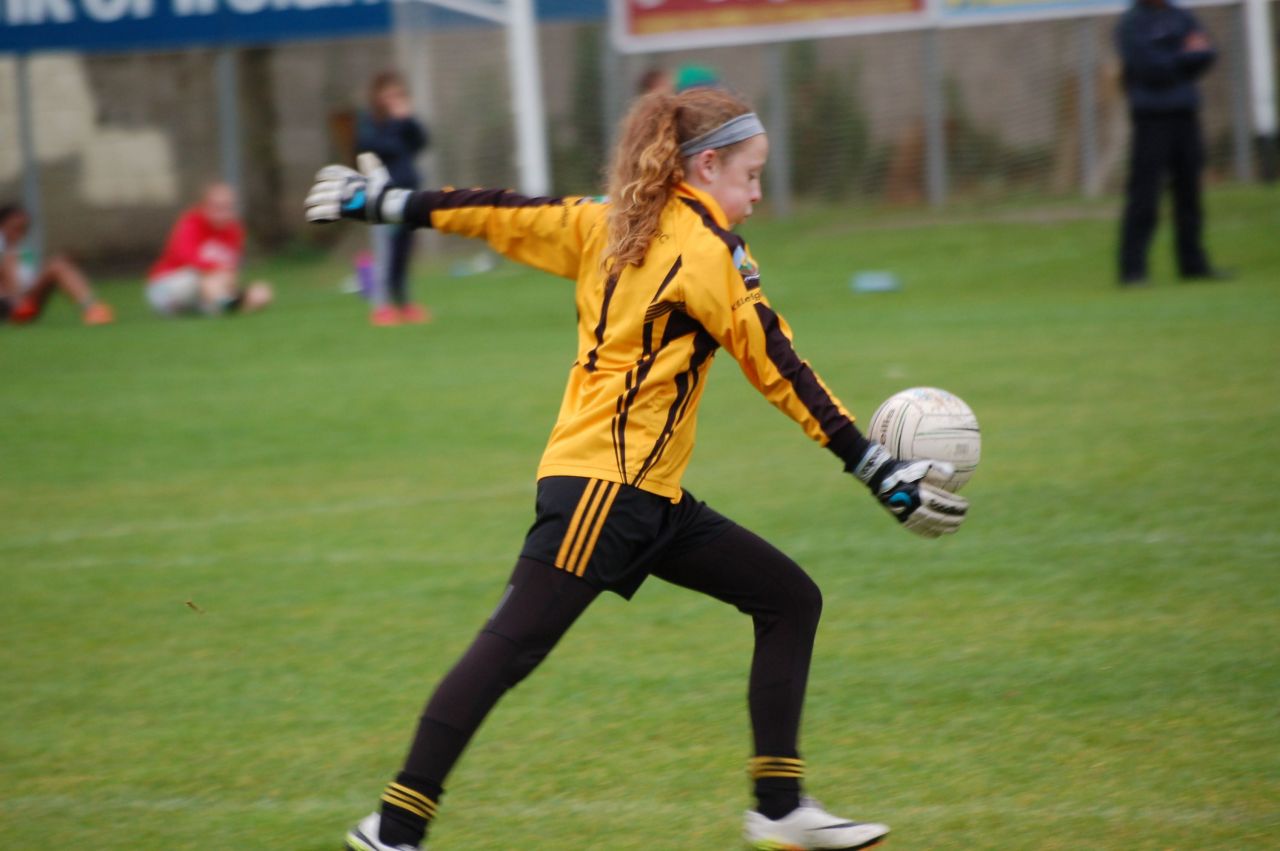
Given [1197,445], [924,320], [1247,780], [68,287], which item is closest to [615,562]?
[1247,780]

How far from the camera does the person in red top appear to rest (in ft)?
55.4

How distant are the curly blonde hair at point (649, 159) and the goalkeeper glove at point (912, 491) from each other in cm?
74

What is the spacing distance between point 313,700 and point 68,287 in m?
12.7

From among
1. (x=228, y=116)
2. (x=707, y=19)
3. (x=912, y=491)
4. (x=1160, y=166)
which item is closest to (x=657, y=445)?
(x=912, y=491)

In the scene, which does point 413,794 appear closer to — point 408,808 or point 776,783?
point 408,808

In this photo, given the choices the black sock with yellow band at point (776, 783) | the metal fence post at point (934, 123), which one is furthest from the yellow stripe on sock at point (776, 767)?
the metal fence post at point (934, 123)

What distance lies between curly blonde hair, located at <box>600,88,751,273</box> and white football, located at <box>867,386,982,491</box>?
0.82 metres

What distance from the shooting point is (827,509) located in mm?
7641

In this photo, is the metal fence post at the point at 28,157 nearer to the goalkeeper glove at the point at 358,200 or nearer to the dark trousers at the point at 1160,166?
the dark trousers at the point at 1160,166

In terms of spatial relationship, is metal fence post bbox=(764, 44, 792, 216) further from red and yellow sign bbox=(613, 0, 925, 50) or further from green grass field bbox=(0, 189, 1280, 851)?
green grass field bbox=(0, 189, 1280, 851)

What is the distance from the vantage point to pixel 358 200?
4.23m

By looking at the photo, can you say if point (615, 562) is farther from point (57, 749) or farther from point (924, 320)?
point (924, 320)

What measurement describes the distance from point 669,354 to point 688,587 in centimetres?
63

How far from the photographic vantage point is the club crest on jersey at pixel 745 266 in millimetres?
3766
